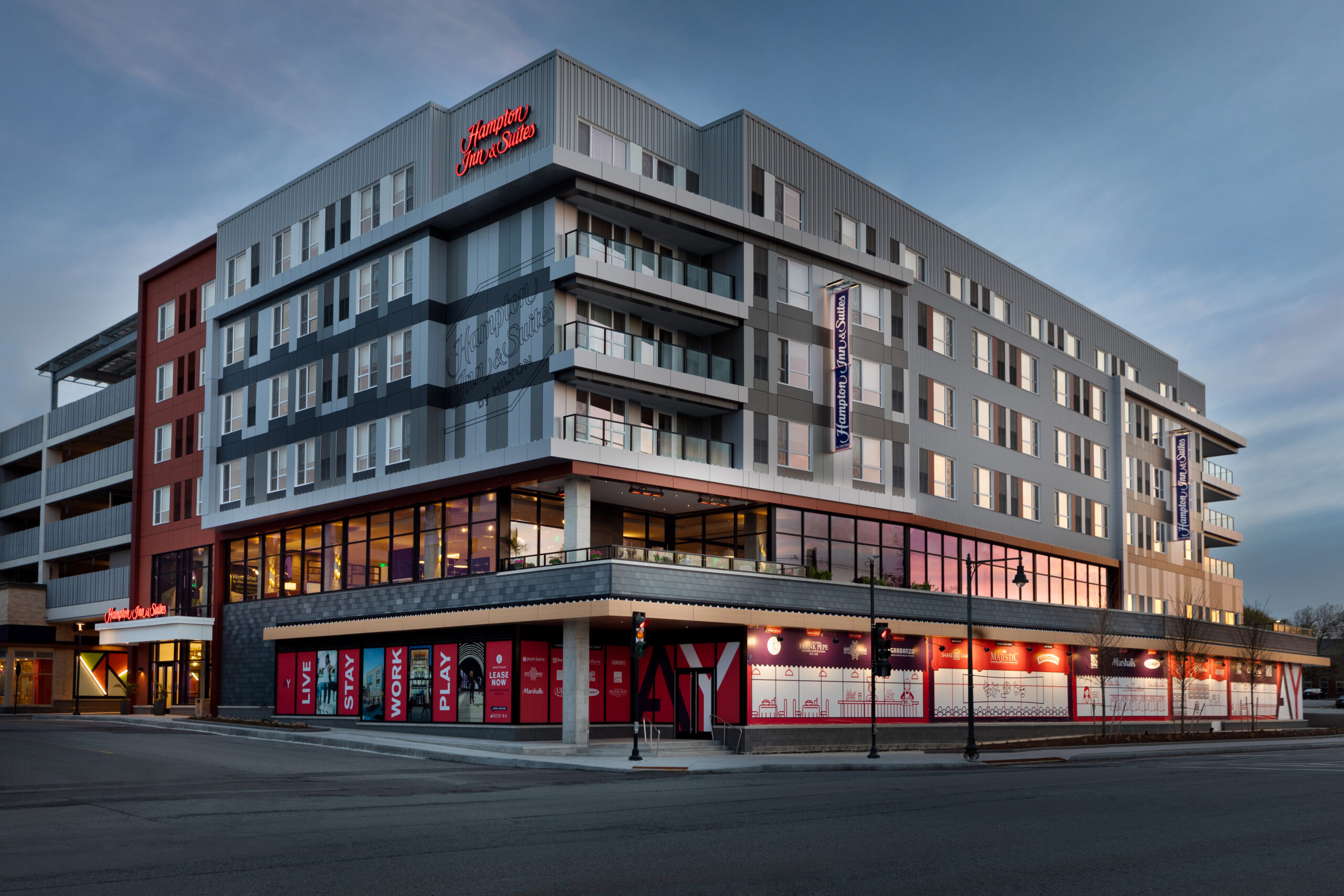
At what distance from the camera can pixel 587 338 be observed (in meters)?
40.3

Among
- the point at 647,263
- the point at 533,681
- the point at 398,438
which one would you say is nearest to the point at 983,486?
the point at 647,263

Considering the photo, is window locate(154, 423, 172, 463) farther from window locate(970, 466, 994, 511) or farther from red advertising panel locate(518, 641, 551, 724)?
window locate(970, 466, 994, 511)

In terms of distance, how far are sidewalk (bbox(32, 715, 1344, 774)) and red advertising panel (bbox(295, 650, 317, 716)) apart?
332cm

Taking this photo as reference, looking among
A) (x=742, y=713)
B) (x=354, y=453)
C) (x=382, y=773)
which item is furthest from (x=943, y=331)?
(x=382, y=773)

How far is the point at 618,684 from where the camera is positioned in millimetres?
43312

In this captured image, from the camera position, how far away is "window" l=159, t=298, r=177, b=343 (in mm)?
61031

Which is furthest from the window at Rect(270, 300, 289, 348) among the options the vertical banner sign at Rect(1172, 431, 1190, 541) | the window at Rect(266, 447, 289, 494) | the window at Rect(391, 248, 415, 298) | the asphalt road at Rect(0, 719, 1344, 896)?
the vertical banner sign at Rect(1172, 431, 1190, 541)

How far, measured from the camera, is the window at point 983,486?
56344mm

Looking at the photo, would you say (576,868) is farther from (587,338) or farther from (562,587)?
(587,338)

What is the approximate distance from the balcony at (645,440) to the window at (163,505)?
29.5m

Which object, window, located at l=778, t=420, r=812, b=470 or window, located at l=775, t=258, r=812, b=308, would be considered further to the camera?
window, located at l=775, t=258, r=812, b=308

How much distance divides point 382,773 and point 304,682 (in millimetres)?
23890

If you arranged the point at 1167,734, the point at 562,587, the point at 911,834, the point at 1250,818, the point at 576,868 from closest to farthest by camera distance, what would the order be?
1. the point at 576,868
2. the point at 911,834
3. the point at 1250,818
4. the point at 562,587
5. the point at 1167,734

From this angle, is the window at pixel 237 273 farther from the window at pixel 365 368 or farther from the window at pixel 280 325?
the window at pixel 365 368
